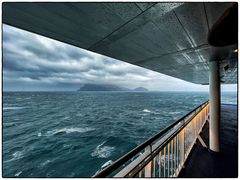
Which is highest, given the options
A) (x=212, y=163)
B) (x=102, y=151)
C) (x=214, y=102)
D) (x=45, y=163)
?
(x=214, y=102)

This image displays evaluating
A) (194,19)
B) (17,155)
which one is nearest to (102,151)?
(17,155)

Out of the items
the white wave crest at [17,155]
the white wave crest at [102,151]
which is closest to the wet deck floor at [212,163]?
the white wave crest at [102,151]

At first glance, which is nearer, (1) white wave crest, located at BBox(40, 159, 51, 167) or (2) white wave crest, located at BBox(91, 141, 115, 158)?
(1) white wave crest, located at BBox(40, 159, 51, 167)

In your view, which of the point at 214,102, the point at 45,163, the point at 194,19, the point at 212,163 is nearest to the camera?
the point at 194,19

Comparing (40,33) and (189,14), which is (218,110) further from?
(40,33)

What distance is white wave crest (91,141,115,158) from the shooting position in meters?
6.57

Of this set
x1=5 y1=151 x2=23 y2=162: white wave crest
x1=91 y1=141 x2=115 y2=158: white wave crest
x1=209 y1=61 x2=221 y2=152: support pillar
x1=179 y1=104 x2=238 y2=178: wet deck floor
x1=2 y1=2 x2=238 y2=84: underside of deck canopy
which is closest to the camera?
x1=2 y1=2 x2=238 y2=84: underside of deck canopy

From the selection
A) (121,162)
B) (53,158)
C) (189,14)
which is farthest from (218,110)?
(53,158)

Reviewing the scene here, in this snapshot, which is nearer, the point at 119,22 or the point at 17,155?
the point at 119,22

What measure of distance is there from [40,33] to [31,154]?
902 cm

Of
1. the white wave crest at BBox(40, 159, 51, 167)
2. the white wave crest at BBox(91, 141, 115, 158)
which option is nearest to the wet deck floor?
the white wave crest at BBox(91, 141, 115, 158)

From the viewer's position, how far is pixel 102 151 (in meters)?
7.00

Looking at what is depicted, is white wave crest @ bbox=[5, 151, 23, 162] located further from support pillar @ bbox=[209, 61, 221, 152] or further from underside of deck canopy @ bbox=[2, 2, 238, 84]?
support pillar @ bbox=[209, 61, 221, 152]

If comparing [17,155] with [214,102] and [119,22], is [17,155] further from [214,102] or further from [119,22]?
[214,102]
